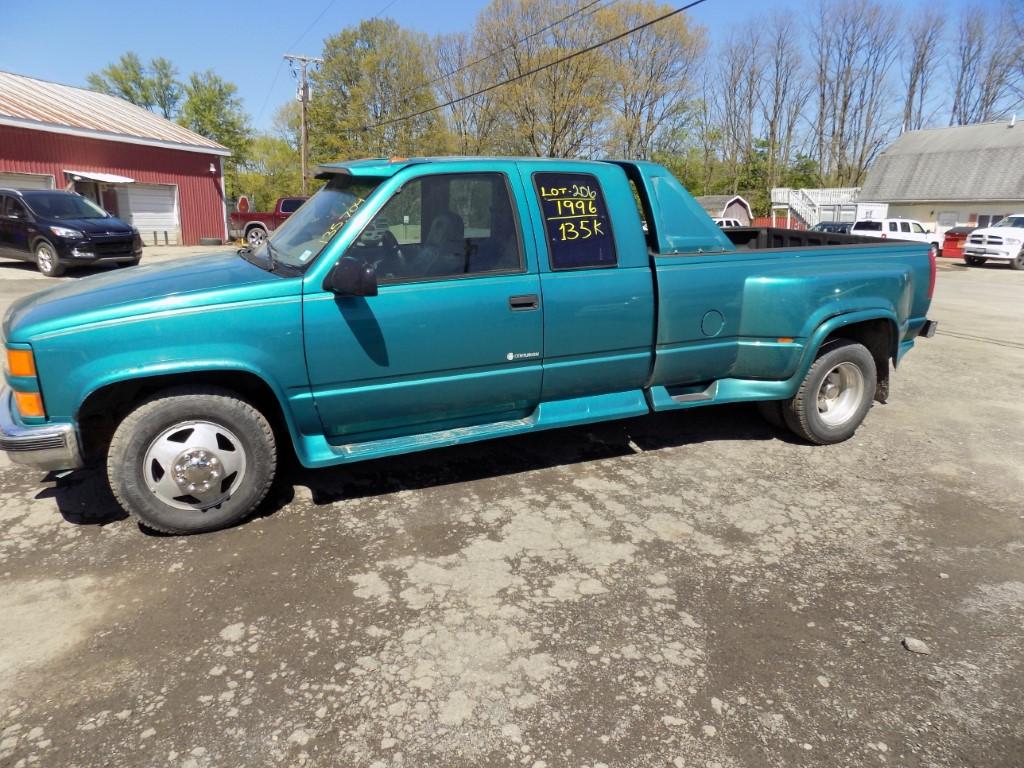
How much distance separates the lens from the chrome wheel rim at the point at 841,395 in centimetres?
507

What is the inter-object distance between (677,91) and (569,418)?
144 ft

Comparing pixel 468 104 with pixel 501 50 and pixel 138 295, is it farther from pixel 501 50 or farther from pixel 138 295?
pixel 138 295

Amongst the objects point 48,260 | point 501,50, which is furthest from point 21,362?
point 501,50

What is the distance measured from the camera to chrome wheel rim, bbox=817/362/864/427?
5.07 meters

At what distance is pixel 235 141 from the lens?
5303 cm

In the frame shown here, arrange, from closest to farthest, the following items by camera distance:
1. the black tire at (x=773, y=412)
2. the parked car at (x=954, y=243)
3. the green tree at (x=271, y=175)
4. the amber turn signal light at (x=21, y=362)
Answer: the amber turn signal light at (x=21, y=362) → the black tire at (x=773, y=412) → the parked car at (x=954, y=243) → the green tree at (x=271, y=175)

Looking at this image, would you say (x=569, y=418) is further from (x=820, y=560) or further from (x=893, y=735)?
(x=893, y=735)

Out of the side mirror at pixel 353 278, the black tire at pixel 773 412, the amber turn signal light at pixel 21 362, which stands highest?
the side mirror at pixel 353 278

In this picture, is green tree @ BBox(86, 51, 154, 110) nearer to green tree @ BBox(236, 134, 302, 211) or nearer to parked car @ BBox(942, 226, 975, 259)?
green tree @ BBox(236, 134, 302, 211)

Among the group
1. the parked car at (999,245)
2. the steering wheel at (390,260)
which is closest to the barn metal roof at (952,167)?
the parked car at (999,245)

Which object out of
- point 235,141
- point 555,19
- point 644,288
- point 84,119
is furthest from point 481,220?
point 235,141

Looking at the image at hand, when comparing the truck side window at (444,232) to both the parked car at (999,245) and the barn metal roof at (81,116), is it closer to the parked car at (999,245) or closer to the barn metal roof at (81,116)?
the barn metal roof at (81,116)

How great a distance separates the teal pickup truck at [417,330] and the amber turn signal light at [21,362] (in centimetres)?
1

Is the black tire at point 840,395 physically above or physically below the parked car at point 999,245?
below
